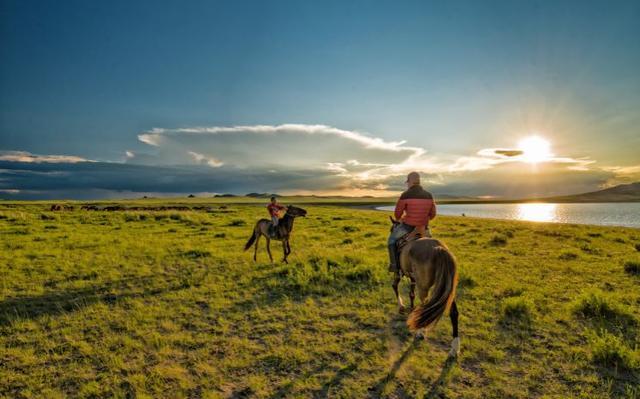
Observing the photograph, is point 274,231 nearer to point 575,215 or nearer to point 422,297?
point 422,297

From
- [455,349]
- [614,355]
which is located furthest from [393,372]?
[614,355]

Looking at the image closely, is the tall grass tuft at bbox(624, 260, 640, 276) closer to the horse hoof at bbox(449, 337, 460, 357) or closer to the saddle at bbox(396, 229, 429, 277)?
the saddle at bbox(396, 229, 429, 277)

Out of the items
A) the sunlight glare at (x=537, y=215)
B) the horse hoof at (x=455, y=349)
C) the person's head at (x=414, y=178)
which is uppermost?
the person's head at (x=414, y=178)

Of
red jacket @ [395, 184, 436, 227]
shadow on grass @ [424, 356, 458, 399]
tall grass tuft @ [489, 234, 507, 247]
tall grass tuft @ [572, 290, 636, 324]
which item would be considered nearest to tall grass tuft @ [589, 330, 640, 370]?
tall grass tuft @ [572, 290, 636, 324]

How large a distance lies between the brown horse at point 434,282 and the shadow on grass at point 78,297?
7886 millimetres

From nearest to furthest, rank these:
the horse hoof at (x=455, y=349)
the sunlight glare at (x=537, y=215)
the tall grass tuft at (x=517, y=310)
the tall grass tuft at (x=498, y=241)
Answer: the horse hoof at (x=455, y=349) < the tall grass tuft at (x=517, y=310) < the tall grass tuft at (x=498, y=241) < the sunlight glare at (x=537, y=215)

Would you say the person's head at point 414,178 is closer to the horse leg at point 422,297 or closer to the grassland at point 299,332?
the horse leg at point 422,297

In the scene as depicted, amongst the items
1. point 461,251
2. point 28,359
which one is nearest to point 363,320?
point 28,359

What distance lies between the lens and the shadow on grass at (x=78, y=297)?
26.9ft

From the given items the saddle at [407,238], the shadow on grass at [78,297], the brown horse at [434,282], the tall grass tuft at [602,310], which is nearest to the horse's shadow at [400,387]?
the brown horse at [434,282]

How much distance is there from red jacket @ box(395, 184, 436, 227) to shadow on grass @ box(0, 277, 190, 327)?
772 centimetres

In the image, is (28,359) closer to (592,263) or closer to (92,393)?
(92,393)

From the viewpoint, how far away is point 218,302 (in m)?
8.91

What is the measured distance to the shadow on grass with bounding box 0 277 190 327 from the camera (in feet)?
26.9
